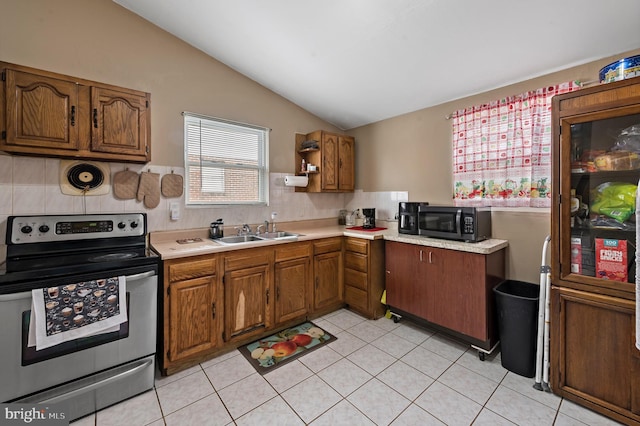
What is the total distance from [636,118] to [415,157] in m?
1.73

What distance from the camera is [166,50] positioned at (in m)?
2.52

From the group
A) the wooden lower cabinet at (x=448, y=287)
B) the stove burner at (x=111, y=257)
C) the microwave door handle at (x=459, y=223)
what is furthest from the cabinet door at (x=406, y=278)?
the stove burner at (x=111, y=257)

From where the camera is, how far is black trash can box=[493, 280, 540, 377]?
77.5 inches

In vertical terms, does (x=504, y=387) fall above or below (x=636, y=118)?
below

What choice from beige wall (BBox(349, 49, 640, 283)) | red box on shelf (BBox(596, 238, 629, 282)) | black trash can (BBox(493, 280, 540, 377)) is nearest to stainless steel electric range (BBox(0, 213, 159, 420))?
black trash can (BBox(493, 280, 540, 377))

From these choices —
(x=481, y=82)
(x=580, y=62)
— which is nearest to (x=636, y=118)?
(x=580, y=62)

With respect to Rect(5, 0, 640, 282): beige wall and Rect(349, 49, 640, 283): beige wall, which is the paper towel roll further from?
Rect(349, 49, 640, 283): beige wall

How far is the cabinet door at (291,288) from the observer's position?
260 centimetres

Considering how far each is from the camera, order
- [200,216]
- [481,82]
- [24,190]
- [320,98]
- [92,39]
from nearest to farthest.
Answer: [24,190]
[92,39]
[481,82]
[200,216]
[320,98]

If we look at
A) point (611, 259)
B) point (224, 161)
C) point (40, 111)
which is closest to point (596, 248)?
point (611, 259)

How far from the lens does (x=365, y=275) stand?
9.52 ft

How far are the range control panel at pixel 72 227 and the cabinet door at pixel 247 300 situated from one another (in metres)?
0.85

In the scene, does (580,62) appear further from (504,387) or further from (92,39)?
(92,39)

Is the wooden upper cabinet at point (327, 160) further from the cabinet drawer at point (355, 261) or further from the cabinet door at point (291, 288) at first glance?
the cabinet door at point (291, 288)
